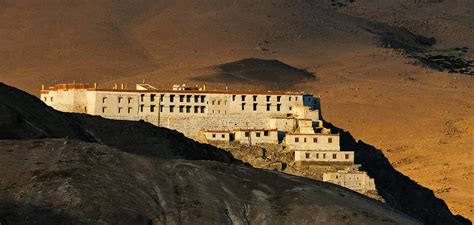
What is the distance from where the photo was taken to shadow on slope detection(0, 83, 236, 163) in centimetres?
5766

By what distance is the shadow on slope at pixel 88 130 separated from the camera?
57.7m

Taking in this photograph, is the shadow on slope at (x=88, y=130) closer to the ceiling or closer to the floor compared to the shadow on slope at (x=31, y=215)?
closer to the ceiling

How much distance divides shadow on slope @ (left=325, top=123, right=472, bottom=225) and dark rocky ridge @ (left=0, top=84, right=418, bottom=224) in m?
44.6

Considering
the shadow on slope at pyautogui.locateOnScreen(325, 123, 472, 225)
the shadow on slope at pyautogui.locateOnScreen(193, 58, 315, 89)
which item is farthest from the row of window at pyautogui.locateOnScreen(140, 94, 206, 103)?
the shadow on slope at pyautogui.locateOnScreen(193, 58, 315, 89)

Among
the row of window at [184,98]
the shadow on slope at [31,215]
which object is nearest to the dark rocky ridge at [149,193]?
the shadow on slope at [31,215]

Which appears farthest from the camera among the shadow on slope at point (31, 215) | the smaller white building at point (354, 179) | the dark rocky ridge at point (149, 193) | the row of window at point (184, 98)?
the row of window at point (184, 98)

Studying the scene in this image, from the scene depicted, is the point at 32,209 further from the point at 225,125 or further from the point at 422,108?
the point at 422,108

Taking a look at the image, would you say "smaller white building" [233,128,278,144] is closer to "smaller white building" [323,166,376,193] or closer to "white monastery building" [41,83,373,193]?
"white monastery building" [41,83,373,193]

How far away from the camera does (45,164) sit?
44844 millimetres

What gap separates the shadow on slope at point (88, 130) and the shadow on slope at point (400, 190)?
20.3 m

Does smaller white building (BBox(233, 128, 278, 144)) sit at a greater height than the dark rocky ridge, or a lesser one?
greater

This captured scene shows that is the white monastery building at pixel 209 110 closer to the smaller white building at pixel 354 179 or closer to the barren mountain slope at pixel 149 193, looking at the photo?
the smaller white building at pixel 354 179

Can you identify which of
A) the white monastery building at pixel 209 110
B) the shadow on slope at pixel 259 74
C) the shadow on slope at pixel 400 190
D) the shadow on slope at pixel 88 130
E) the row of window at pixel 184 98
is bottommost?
the shadow on slope at pixel 400 190

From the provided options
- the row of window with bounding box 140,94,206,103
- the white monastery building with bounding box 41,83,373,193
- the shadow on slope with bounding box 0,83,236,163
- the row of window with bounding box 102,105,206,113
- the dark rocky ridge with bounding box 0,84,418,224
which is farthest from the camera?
the row of window with bounding box 140,94,206,103
